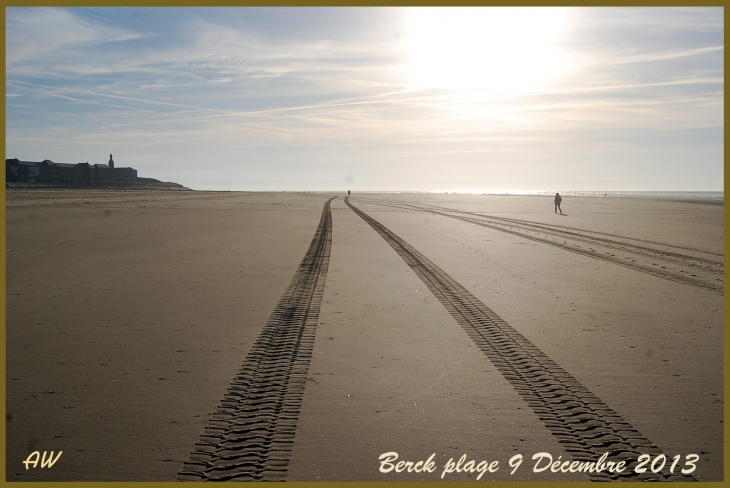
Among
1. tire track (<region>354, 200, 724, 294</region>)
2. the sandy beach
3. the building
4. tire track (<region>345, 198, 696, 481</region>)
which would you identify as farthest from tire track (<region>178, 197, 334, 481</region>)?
the building

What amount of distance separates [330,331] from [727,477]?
442 centimetres

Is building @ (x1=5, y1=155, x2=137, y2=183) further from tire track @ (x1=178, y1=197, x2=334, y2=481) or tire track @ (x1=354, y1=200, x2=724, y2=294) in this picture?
tire track @ (x1=178, y1=197, x2=334, y2=481)

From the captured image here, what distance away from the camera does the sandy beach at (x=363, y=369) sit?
4.15 m

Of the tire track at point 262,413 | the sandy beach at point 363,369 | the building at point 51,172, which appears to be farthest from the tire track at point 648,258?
the building at point 51,172

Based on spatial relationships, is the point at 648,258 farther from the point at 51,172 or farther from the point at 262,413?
the point at 51,172

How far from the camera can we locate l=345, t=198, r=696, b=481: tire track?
163 inches

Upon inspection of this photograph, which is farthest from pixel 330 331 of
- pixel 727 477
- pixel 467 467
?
pixel 727 477

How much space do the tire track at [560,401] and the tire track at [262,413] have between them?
206 cm

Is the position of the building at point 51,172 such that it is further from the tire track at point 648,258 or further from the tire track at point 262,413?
the tire track at point 262,413

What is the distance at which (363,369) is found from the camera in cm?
583

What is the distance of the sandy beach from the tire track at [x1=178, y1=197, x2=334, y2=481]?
0.02 meters

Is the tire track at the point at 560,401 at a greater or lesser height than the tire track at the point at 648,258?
lesser

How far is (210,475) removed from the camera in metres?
3.80

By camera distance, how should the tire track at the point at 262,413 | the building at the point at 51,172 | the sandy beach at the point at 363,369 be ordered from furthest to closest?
the building at the point at 51,172 < the sandy beach at the point at 363,369 < the tire track at the point at 262,413
